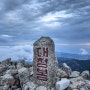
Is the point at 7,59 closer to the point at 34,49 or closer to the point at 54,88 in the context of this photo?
the point at 34,49

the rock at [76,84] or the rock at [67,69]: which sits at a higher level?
the rock at [67,69]

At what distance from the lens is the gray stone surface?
19750 mm

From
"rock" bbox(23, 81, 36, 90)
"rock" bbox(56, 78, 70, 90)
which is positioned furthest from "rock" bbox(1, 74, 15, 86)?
"rock" bbox(56, 78, 70, 90)

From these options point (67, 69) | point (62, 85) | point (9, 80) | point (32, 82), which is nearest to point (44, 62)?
point (32, 82)

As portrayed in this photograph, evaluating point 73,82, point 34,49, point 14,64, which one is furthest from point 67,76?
point 14,64

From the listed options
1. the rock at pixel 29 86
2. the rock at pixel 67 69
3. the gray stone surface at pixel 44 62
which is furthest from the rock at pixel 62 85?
the rock at pixel 67 69

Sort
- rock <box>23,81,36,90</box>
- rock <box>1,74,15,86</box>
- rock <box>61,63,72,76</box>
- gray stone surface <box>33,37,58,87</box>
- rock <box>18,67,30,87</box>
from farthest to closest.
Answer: rock <box>61,63,72,76</box>
rock <box>1,74,15,86</box>
rock <box>18,67,30,87</box>
rock <box>23,81,36,90</box>
gray stone surface <box>33,37,58,87</box>

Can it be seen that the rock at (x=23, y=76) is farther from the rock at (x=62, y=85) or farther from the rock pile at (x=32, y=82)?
the rock at (x=62, y=85)

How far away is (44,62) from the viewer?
20031 mm

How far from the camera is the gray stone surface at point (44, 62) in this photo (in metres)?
19.8

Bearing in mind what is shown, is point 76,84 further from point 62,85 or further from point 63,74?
point 63,74

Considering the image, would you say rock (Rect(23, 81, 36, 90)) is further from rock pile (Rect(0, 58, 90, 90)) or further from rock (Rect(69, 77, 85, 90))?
rock (Rect(69, 77, 85, 90))

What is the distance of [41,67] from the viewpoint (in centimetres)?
2025

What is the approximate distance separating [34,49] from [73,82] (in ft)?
12.9
